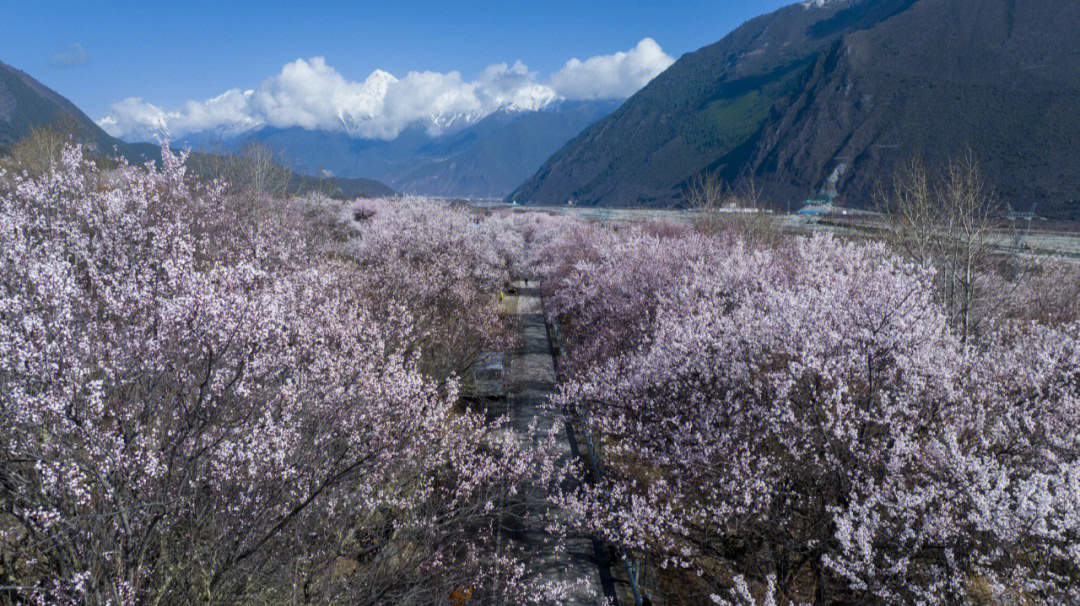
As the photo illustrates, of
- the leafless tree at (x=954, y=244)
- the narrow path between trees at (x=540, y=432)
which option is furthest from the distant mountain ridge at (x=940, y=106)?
the narrow path between trees at (x=540, y=432)

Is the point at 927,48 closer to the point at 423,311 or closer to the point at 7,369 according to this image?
the point at 423,311

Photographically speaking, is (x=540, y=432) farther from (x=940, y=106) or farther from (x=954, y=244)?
(x=940, y=106)

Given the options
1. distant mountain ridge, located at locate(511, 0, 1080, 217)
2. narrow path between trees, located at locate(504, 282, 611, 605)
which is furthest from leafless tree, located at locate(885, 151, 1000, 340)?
distant mountain ridge, located at locate(511, 0, 1080, 217)

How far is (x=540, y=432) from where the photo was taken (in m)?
17.2

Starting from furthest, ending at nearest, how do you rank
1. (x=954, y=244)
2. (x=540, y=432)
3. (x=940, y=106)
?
(x=940, y=106) → (x=954, y=244) → (x=540, y=432)

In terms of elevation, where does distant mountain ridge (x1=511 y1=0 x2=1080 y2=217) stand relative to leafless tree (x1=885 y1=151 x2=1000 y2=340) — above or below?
above

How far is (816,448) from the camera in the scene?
801cm

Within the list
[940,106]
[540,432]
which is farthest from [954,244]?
[940,106]

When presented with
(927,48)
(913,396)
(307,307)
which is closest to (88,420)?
(307,307)

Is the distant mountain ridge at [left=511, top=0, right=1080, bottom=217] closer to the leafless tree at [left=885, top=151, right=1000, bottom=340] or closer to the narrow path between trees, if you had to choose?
the leafless tree at [left=885, top=151, right=1000, bottom=340]

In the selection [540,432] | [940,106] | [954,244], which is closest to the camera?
[540,432]

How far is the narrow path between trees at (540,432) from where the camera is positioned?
10.5m

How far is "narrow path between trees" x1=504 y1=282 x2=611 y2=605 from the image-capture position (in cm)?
1047

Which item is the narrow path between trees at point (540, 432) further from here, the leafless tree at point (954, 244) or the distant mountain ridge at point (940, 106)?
the distant mountain ridge at point (940, 106)
